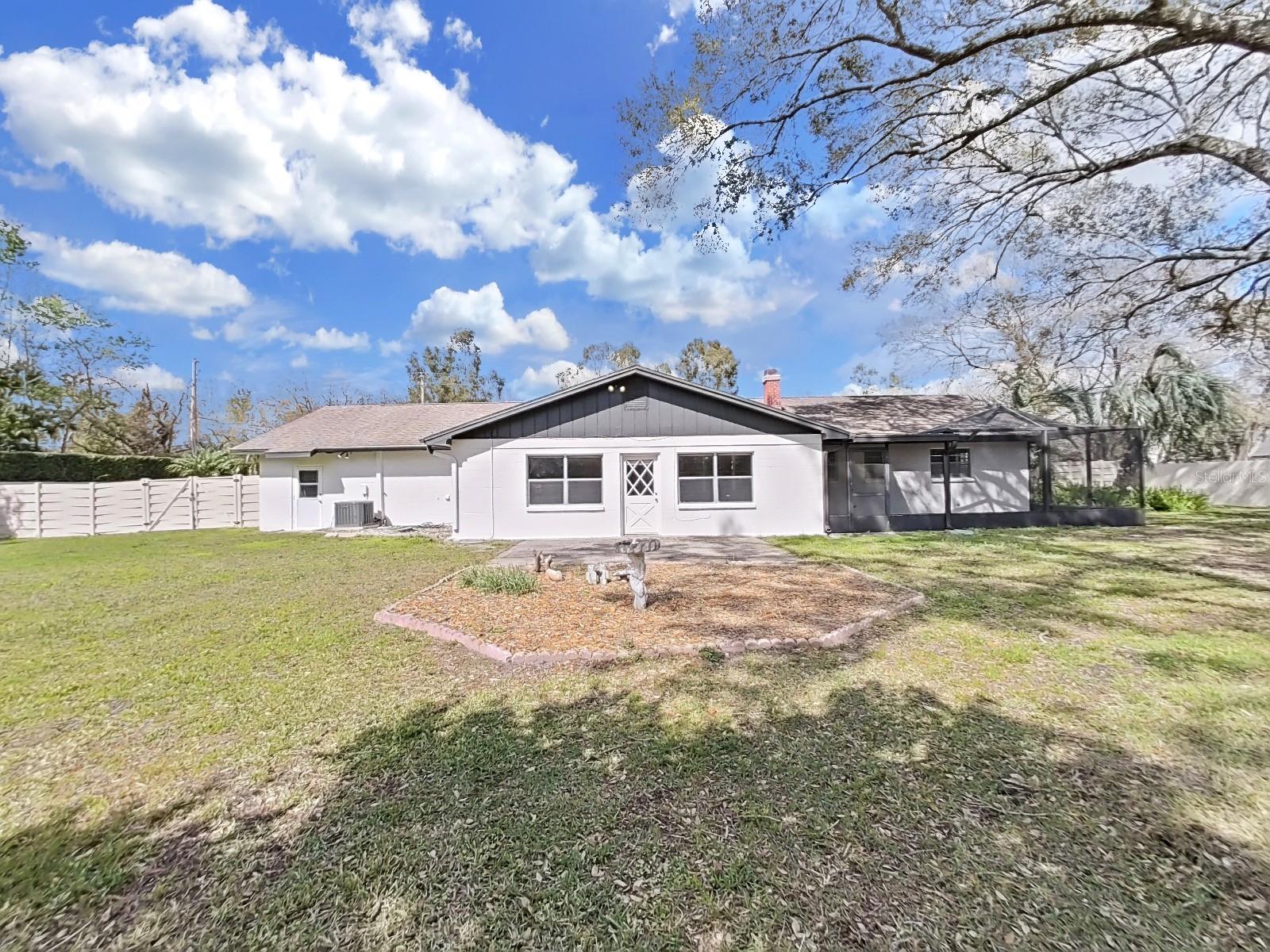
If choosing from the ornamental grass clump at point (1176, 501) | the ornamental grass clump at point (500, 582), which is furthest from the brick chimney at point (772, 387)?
the ornamental grass clump at point (1176, 501)

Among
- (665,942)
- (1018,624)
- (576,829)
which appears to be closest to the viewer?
(665,942)

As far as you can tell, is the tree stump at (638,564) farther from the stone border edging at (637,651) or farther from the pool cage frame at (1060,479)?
the pool cage frame at (1060,479)

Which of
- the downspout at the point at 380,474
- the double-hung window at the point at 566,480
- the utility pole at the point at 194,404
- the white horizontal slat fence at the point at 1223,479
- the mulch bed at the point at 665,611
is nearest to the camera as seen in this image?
the mulch bed at the point at 665,611

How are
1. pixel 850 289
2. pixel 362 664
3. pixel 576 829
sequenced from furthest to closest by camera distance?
1. pixel 850 289
2. pixel 362 664
3. pixel 576 829

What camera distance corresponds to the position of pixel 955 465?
15.6 meters

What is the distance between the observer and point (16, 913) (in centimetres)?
208

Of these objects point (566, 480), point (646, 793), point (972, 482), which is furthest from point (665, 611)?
point (972, 482)

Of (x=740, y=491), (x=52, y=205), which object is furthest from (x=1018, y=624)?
(x=52, y=205)

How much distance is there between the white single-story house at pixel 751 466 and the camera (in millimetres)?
13609

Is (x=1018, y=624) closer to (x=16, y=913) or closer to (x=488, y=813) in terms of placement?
(x=488, y=813)

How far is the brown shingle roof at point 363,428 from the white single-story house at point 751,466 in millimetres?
1040

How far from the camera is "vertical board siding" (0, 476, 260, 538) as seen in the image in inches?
664

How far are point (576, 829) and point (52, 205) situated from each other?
109ft

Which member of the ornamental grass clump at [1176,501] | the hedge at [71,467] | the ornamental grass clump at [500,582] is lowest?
the ornamental grass clump at [500,582]
